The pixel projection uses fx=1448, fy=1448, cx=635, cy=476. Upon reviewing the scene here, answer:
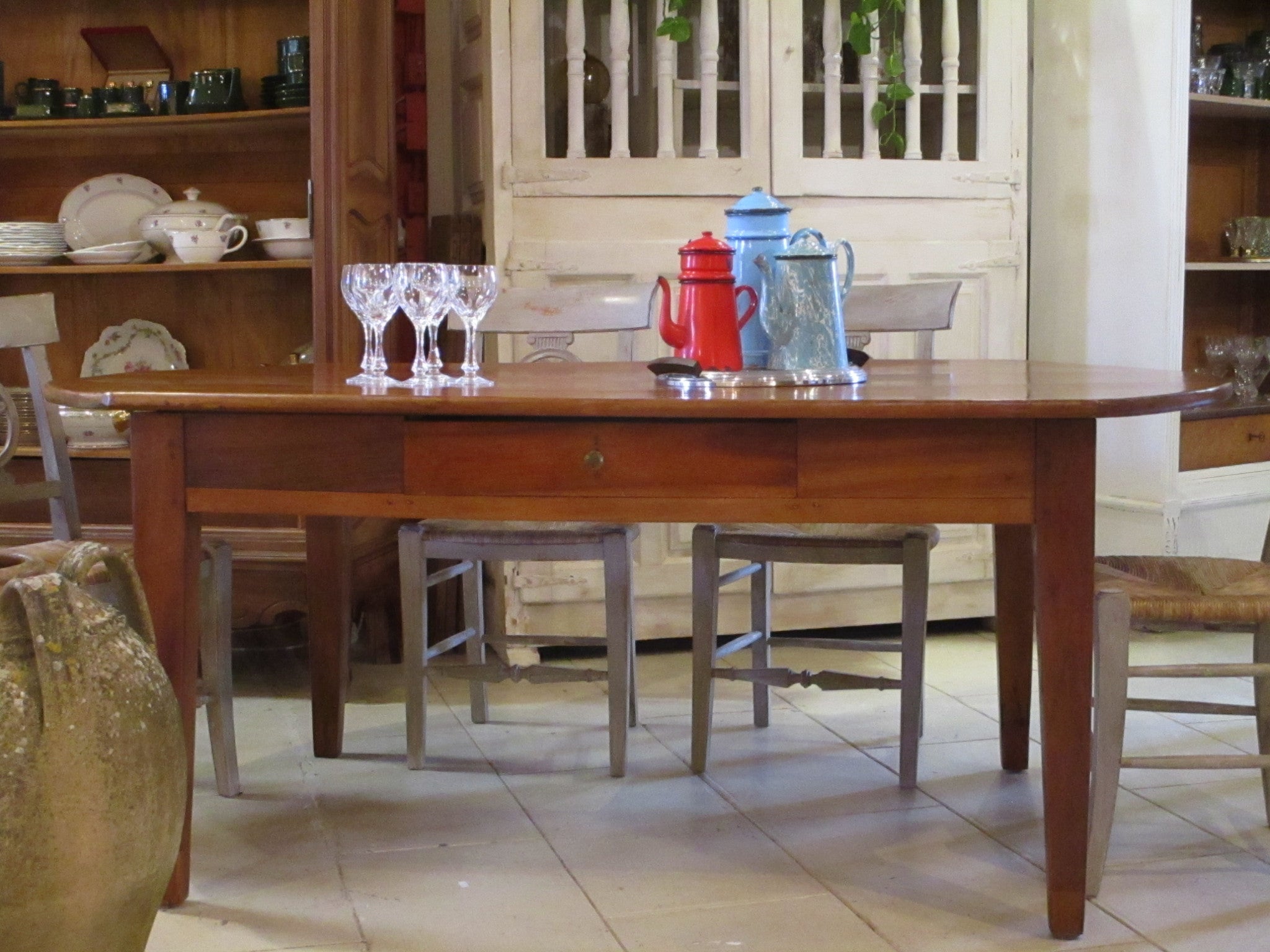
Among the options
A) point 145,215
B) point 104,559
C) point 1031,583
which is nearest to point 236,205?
point 145,215

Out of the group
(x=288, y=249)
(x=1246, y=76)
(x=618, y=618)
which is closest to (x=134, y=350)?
(x=288, y=249)

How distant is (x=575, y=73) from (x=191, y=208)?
0.93m

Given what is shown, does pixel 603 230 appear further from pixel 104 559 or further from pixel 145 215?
pixel 104 559

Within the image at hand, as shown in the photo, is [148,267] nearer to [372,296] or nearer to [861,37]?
[372,296]

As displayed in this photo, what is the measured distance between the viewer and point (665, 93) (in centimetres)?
330

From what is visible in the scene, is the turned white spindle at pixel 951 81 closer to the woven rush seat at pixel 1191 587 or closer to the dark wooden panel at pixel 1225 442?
the dark wooden panel at pixel 1225 442

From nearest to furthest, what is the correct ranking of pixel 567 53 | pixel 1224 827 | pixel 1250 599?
pixel 1250 599
pixel 1224 827
pixel 567 53

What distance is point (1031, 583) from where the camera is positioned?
243cm

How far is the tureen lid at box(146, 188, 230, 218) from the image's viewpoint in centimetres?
331

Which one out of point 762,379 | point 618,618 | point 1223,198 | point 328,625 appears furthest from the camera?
point 1223,198

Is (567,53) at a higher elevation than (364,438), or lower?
higher

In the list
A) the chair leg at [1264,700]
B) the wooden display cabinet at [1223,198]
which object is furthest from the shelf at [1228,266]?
the chair leg at [1264,700]

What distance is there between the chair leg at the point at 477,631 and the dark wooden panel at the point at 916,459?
1.21 metres

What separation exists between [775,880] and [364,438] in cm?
86
